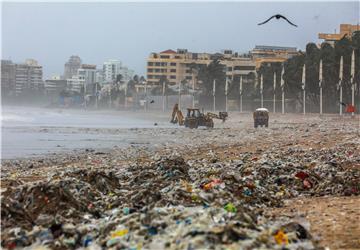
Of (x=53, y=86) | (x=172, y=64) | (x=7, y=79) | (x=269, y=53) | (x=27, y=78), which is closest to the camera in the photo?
(x=269, y=53)

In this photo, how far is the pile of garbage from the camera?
15.6 feet

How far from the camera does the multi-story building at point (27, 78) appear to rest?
169 meters

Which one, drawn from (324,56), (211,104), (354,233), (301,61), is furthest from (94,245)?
(211,104)

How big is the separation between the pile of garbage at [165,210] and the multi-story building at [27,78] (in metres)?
164

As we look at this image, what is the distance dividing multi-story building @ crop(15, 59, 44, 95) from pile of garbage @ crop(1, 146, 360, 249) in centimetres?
16439

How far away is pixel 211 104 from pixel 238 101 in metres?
8.28

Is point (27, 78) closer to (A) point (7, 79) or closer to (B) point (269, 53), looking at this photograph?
(A) point (7, 79)

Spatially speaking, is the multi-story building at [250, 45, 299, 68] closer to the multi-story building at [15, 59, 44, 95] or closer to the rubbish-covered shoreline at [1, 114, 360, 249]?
the multi-story building at [15, 59, 44, 95]

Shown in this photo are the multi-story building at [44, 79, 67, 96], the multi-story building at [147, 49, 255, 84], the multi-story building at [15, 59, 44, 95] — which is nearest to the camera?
the multi-story building at [147, 49, 255, 84]

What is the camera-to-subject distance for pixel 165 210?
566 cm

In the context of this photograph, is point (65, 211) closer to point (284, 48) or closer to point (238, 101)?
point (238, 101)

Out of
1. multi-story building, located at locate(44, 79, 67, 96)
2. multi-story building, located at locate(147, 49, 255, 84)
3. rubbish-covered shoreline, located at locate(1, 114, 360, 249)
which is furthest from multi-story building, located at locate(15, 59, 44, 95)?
rubbish-covered shoreline, located at locate(1, 114, 360, 249)

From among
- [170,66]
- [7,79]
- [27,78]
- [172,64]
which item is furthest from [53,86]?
[172,64]

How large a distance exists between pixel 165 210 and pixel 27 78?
179153mm
